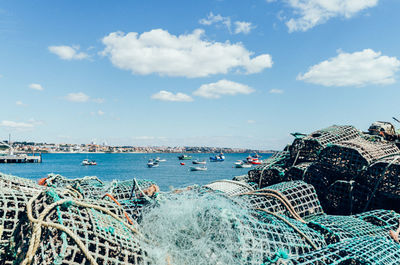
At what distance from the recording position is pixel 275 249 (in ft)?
7.89

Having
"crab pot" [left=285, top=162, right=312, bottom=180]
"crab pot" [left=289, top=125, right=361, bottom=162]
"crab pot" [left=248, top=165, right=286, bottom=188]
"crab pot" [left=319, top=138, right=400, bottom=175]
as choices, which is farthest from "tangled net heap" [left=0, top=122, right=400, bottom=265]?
"crab pot" [left=289, top=125, right=361, bottom=162]

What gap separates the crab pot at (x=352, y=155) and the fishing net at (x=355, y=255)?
1.99 meters

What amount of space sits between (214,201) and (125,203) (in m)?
1.17

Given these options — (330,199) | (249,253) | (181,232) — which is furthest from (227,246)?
(330,199)

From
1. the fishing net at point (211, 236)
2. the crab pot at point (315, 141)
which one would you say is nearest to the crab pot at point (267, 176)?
the crab pot at point (315, 141)

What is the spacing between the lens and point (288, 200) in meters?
3.73

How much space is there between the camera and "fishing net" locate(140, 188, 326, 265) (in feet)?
7.21

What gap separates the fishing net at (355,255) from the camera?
223 centimetres

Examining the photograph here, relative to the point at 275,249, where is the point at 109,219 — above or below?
above

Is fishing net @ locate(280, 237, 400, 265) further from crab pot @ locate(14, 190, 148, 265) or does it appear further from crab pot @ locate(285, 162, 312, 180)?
crab pot @ locate(285, 162, 312, 180)

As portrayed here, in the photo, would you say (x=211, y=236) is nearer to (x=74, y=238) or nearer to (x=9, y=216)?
(x=74, y=238)

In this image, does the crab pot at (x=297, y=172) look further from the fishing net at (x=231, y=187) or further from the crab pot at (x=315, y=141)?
the fishing net at (x=231, y=187)

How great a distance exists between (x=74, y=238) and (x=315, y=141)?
15.5ft

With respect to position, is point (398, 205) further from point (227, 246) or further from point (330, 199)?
point (227, 246)
